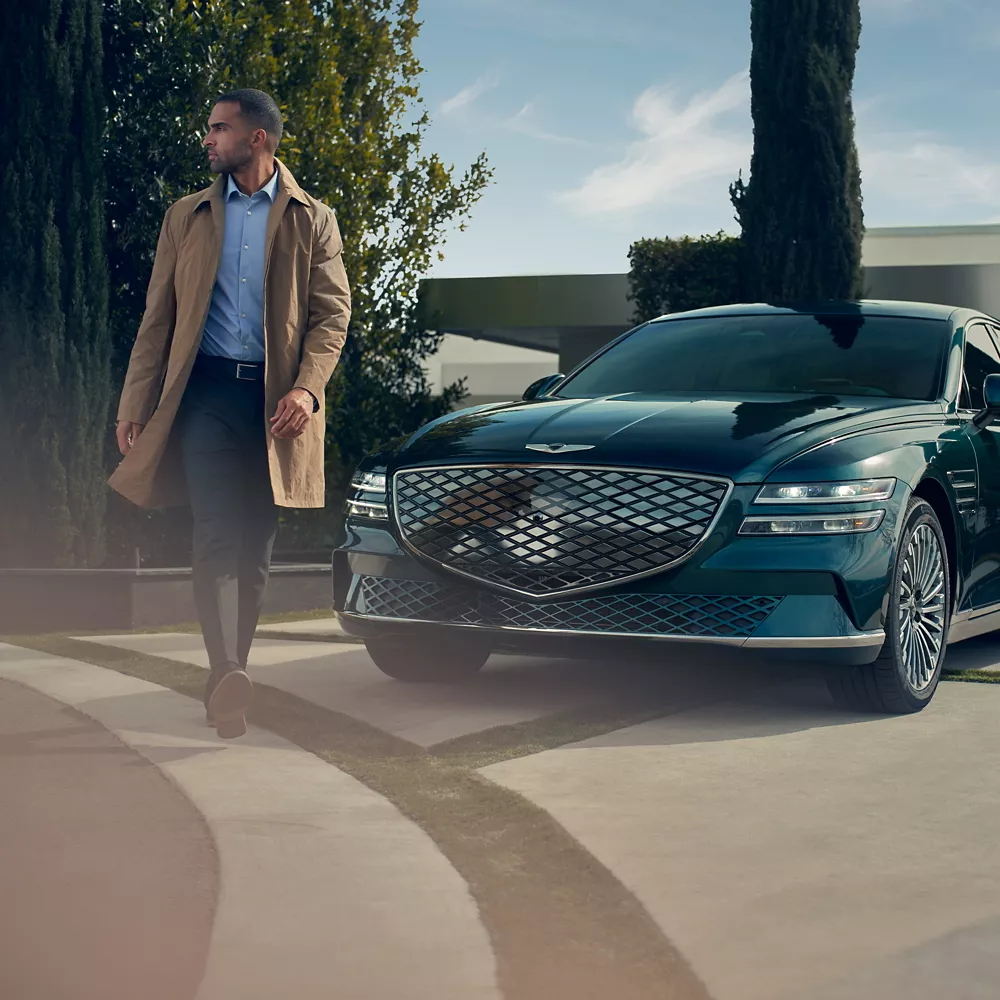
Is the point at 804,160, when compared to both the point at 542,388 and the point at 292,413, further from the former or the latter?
the point at 292,413

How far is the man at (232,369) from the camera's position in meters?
5.20

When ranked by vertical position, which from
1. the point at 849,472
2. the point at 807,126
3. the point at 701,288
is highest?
the point at 807,126

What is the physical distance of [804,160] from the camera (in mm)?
15562

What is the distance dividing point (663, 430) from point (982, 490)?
1618 mm

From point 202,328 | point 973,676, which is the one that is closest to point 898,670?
point 973,676

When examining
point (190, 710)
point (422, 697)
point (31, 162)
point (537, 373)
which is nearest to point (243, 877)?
point (190, 710)

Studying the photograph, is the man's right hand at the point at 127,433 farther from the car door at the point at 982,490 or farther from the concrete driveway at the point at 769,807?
the car door at the point at 982,490

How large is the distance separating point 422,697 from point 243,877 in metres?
2.44

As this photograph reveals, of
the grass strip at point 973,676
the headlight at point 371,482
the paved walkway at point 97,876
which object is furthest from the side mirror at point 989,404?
the paved walkway at point 97,876

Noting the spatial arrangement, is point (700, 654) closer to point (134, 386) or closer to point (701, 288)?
point (134, 386)

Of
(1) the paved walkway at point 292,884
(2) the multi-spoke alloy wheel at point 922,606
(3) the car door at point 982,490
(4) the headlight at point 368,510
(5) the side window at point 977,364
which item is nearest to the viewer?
(1) the paved walkway at point 292,884

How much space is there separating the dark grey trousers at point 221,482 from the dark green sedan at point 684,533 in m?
0.62

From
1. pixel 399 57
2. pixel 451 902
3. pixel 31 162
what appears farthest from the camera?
pixel 399 57

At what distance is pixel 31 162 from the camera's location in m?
9.98
